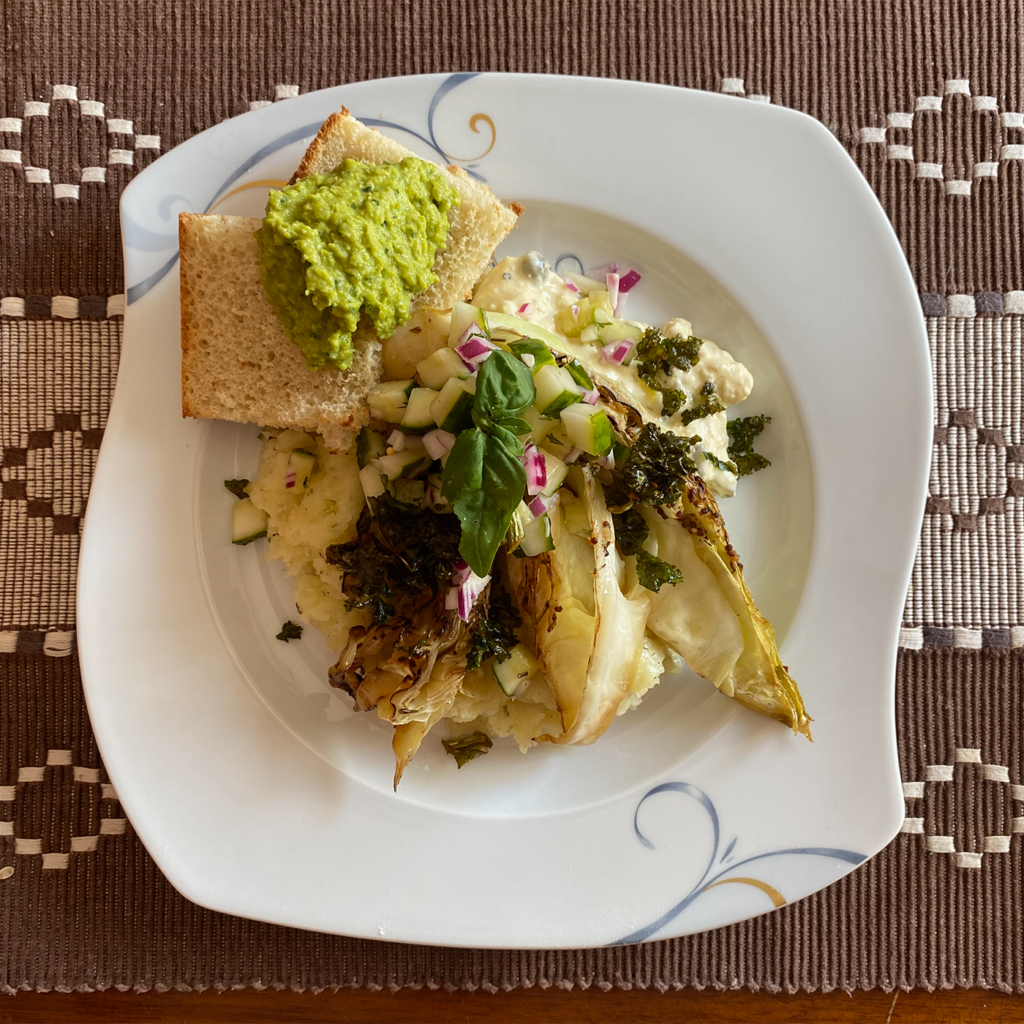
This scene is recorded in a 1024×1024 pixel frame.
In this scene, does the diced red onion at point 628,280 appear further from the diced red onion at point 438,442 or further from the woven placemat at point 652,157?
the diced red onion at point 438,442

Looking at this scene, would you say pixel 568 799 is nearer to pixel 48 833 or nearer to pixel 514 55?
pixel 48 833

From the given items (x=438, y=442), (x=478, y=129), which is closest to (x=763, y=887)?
(x=438, y=442)

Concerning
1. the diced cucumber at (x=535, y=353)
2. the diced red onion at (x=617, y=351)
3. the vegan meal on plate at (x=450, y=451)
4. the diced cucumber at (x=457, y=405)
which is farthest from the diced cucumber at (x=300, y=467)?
the diced red onion at (x=617, y=351)

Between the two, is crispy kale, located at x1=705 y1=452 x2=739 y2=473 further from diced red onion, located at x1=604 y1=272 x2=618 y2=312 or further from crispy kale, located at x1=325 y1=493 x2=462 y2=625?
crispy kale, located at x1=325 y1=493 x2=462 y2=625

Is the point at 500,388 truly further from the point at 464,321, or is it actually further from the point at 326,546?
the point at 326,546

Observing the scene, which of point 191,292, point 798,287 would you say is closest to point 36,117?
point 191,292

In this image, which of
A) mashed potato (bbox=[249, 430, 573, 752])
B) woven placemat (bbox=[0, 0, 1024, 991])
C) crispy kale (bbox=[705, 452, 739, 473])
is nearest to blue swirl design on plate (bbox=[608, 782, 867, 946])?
woven placemat (bbox=[0, 0, 1024, 991])
